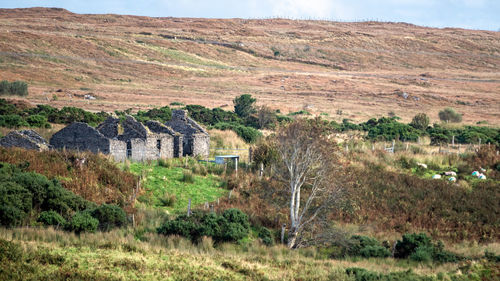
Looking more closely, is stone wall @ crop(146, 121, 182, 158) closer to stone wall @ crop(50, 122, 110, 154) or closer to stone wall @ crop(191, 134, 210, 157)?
stone wall @ crop(191, 134, 210, 157)

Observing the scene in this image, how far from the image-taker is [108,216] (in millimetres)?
18703

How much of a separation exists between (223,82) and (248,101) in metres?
39.7

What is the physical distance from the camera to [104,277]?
531 inches

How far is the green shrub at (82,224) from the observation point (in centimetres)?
1769

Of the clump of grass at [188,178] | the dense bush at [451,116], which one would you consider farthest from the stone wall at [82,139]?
the dense bush at [451,116]

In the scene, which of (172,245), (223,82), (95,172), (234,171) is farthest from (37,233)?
(223,82)

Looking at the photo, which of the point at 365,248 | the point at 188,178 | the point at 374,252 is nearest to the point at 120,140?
the point at 188,178

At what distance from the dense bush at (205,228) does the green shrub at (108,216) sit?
1501 mm

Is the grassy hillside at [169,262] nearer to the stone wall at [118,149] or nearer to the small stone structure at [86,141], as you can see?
the stone wall at [118,149]

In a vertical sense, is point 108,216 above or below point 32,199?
below

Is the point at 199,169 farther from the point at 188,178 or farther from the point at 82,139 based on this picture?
the point at 82,139

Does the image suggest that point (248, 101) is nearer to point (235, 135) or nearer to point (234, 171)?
point (235, 135)

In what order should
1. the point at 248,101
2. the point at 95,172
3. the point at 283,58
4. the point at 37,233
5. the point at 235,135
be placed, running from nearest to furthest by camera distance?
the point at 37,233, the point at 95,172, the point at 235,135, the point at 248,101, the point at 283,58

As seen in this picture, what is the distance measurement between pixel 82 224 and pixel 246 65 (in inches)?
4414
